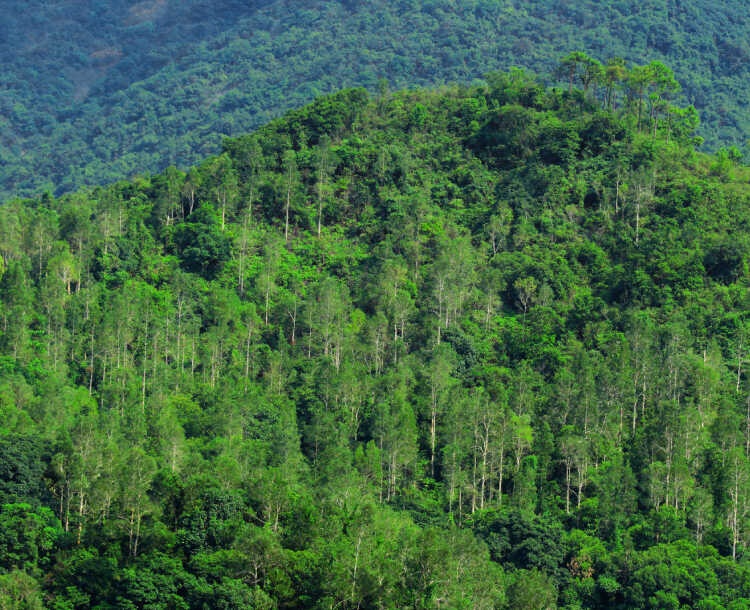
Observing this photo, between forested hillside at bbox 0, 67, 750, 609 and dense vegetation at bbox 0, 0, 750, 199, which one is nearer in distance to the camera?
forested hillside at bbox 0, 67, 750, 609

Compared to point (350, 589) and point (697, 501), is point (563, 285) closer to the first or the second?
point (697, 501)

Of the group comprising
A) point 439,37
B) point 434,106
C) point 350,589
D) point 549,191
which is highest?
point 439,37

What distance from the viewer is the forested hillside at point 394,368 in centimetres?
5600

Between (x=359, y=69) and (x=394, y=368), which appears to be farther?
(x=359, y=69)

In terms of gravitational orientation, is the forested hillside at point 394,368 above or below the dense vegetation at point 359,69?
below

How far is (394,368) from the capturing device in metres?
78.9

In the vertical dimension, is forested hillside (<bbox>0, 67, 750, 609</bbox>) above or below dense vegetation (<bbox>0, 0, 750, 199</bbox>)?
below

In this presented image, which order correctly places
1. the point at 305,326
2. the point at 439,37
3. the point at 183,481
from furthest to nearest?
the point at 439,37 → the point at 305,326 → the point at 183,481

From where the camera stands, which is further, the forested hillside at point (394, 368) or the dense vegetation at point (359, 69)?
the dense vegetation at point (359, 69)

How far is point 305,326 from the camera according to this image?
83438 mm

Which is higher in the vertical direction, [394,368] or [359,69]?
[359,69]

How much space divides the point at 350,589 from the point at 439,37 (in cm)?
13973

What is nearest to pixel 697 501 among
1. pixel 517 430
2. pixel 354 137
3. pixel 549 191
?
pixel 517 430

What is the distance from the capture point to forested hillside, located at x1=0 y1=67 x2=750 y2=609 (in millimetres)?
56000
